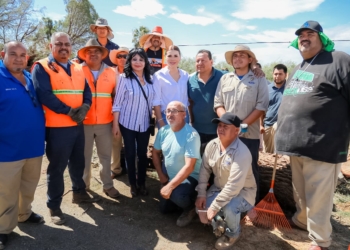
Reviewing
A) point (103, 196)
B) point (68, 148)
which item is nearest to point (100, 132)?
point (68, 148)

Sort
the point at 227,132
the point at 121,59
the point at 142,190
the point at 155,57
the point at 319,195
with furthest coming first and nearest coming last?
the point at 155,57, the point at 121,59, the point at 142,190, the point at 227,132, the point at 319,195

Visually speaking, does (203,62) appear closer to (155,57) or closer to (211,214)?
(155,57)

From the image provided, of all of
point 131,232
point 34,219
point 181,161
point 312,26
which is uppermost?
point 312,26

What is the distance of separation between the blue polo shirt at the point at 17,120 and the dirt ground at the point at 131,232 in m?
0.96

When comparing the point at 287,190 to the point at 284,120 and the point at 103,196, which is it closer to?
the point at 284,120

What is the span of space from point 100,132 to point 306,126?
270cm

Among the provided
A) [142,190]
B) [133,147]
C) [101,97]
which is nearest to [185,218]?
[142,190]

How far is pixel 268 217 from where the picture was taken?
3.43 meters

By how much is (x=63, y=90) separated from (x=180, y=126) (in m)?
1.48

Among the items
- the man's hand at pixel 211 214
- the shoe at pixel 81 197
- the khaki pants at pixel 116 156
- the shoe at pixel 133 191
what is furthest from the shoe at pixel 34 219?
the man's hand at pixel 211 214

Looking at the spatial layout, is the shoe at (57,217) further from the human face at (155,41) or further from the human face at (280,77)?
the human face at (280,77)

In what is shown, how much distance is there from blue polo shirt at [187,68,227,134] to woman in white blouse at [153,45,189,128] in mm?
161

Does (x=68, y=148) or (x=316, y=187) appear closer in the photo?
(x=316, y=187)

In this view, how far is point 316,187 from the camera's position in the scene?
9.34 ft
